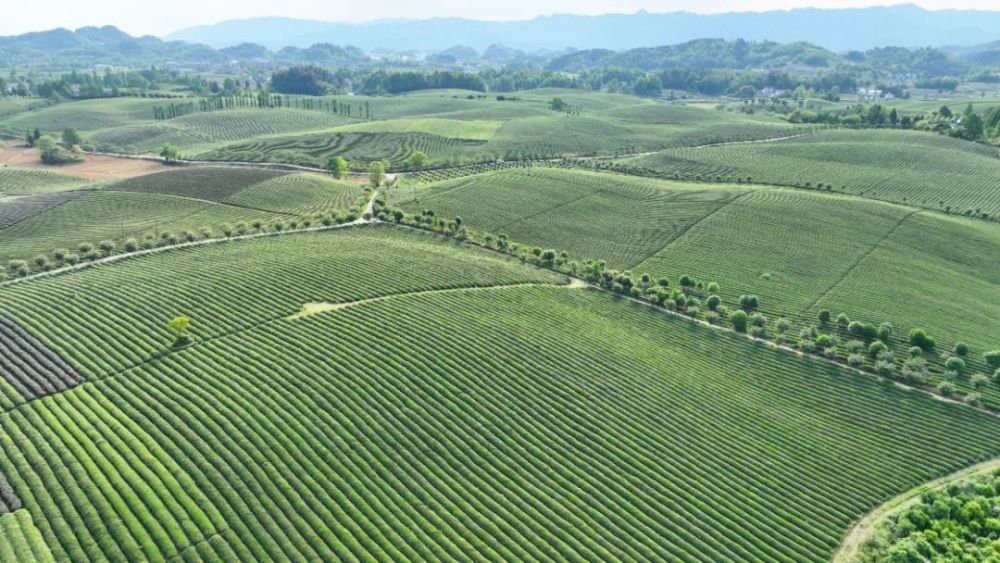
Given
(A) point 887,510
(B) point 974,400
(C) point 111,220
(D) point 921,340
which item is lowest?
(A) point 887,510

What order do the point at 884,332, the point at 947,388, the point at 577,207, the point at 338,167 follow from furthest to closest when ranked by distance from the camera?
the point at 338,167 → the point at 577,207 → the point at 884,332 → the point at 947,388

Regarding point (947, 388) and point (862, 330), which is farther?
point (862, 330)

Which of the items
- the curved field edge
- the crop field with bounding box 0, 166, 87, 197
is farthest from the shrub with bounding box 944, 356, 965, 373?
the crop field with bounding box 0, 166, 87, 197

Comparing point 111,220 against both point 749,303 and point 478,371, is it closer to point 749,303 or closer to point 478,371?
point 478,371

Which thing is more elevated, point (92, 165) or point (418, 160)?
point (418, 160)

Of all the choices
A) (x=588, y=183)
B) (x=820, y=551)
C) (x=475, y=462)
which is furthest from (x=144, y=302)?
(x=588, y=183)

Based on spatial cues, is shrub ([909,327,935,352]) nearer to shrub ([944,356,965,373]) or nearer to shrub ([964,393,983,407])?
shrub ([944,356,965,373])

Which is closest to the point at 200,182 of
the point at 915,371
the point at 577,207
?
the point at 577,207
